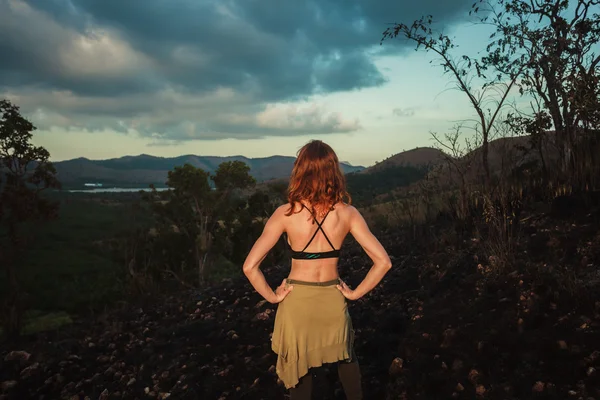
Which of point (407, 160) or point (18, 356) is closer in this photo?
point (18, 356)

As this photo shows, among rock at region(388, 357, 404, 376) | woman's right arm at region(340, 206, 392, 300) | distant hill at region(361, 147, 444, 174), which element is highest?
distant hill at region(361, 147, 444, 174)

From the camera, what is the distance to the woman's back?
2.71 m

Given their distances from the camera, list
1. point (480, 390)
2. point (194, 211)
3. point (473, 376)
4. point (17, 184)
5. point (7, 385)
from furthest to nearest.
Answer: point (194, 211), point (17, 184), point (7, 385), point (473, 376), point (480, 390)

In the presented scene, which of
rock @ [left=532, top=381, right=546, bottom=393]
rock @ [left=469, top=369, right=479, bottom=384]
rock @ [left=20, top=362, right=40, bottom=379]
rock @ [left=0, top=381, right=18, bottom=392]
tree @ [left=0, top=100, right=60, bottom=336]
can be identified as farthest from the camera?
tree @ [left=0, top=100, right=60, bottom=336]

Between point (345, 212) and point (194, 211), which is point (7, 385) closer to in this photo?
point (345, 212)

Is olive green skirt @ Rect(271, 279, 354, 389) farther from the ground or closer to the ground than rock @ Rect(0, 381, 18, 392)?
farther from the ground

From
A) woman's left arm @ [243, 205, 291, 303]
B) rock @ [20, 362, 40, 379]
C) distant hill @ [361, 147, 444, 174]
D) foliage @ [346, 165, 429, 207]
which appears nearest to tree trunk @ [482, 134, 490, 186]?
woman's left arm @ [243, 205, 291, 303]

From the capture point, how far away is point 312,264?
9.05ft

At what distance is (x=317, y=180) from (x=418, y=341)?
2526mm

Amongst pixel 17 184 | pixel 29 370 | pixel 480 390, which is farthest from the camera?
pixel 17 184

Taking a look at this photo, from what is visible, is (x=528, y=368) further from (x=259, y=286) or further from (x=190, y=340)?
(x=190, y=340)

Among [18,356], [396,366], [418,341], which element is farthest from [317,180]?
[18,356]

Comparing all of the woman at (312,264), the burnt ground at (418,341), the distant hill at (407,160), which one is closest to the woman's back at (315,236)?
the woman at (312,264)

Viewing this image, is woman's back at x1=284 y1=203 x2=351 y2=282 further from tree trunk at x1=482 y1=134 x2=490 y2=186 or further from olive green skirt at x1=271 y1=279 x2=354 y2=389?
tree trunk at x1=482 y1=134 x2=490 y2=186
